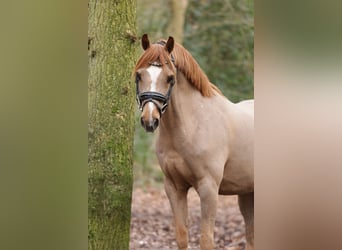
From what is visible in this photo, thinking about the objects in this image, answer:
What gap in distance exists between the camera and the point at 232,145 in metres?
3.99

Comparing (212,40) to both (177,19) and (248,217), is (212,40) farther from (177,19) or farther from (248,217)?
(248,217)

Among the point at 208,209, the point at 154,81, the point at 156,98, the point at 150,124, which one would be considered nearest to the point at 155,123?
the point at 150,124

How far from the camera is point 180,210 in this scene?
391cm

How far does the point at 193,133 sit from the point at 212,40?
0.62m

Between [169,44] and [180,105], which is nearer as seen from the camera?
[169,44]

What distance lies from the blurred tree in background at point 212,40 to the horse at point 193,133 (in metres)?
0.07

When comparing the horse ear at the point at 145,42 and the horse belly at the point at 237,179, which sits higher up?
the horse ear at the point at 145,42

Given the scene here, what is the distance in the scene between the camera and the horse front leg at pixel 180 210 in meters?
3.91

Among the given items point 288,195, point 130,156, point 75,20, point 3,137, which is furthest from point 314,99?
point 3,137

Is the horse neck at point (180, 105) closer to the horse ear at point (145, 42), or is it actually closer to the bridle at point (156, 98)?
the bridle at point (156, 98)

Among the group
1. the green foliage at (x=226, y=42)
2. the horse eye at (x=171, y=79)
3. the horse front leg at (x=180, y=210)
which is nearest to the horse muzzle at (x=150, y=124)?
the horse eye at (x=171, y=79)

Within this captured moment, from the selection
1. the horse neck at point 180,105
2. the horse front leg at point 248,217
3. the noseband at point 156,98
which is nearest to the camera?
the noseband at point 156,98

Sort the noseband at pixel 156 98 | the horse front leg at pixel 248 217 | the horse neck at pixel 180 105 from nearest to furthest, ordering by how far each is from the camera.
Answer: the noseband at pixel 156 98, the horse neck at pixel 180 105, the horse front leg at pixel 248 217

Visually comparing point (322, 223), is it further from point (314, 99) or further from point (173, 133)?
point (173, 133)
